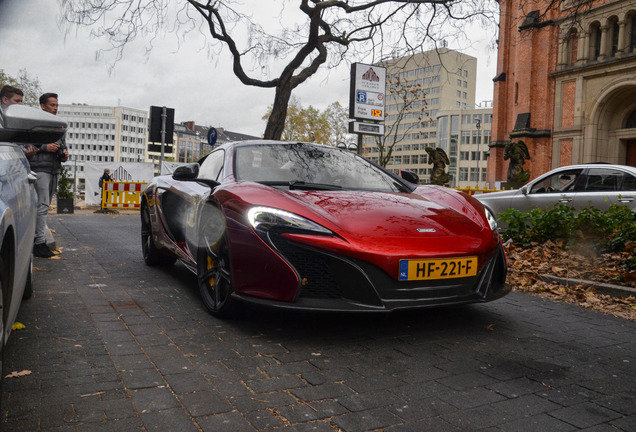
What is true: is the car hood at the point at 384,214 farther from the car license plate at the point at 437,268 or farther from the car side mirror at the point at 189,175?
the car side mirror at the point at 189,175

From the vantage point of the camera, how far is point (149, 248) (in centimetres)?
638

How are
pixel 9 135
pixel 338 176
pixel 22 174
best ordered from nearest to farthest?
pixel 9 135, pixel 22 174, pixel 338 176

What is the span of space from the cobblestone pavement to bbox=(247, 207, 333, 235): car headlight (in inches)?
28.0

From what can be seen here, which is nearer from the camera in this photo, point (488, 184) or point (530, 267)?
point (530, 267)

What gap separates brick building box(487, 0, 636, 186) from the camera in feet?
84.9

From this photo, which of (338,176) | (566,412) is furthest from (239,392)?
(338,176)

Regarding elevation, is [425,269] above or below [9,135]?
below

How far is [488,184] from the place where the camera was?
3147 cm

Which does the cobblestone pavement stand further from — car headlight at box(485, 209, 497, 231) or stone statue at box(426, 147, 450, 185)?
stone statue at box(426, 147, 450, 185)

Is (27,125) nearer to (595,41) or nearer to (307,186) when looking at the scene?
(307,186)

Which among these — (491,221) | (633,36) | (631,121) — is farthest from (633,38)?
(491,221)

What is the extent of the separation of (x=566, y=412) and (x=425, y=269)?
44.8 inches

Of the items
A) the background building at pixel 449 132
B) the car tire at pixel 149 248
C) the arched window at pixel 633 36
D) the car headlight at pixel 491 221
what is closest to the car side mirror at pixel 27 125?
the car headlight at pixel 491 221

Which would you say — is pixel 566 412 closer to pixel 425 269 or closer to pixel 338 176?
pixel 425 269
